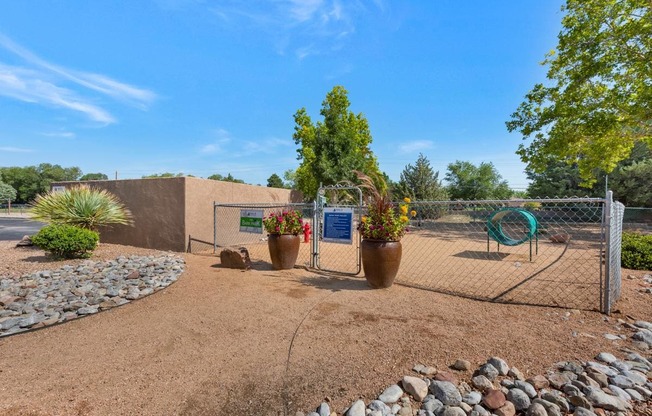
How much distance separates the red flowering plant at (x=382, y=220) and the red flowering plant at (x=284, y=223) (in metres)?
1.86

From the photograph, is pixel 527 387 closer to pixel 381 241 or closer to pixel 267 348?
pixel 267 348

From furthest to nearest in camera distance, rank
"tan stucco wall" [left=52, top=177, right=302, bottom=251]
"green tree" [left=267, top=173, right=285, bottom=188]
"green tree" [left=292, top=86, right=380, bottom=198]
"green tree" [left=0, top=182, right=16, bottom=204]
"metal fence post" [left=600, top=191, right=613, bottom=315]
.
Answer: "green tree" [left=267, top=173, right=285, bottom=188] → "green tree" [left=0, top=182, right=16, bottom=204] → "green tree" [left=292, top=86, right=380, bottom=198] → "tan stucco wall" [left=52, top=177, right=302, bottom=251] → "metal fence post" [left=600, top=191, right=613, bottom=315]

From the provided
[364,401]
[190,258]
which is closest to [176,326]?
[364,401]

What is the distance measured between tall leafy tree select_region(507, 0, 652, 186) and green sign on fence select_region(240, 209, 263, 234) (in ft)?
37.1

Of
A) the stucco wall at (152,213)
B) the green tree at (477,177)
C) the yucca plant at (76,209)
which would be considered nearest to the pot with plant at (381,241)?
the stucco wall at (152,213)

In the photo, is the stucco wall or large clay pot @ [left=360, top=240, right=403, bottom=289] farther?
the stucco wall

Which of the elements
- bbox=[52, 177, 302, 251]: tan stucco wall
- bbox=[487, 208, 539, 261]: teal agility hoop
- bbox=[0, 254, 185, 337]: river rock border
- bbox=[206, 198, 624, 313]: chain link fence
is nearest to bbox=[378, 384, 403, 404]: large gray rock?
bbox=[206, 198, 624, 313]: chain link fence

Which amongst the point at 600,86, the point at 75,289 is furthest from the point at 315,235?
the point at 600,86

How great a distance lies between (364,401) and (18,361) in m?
3.21

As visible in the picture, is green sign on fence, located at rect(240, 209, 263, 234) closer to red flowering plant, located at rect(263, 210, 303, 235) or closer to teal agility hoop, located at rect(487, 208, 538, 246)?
red flowering plant, located at rect(263, 210, 303, 235)

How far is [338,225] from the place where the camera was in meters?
5.97

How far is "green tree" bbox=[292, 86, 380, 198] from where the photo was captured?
1942cm

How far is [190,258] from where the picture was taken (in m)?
7.88

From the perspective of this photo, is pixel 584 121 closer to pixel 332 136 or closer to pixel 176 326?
pixel 332 136
